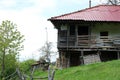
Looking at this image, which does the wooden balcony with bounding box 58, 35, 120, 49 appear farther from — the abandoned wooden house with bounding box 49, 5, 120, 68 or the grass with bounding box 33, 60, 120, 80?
the grass with bounding box 33, 60, 120, 80

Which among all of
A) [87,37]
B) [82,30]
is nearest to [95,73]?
[87,37]

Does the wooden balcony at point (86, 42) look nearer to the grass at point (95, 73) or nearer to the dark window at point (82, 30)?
the dark window at point (82, 30)

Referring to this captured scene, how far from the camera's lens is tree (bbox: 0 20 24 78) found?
38125 mm

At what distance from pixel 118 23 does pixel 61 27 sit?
5160mm

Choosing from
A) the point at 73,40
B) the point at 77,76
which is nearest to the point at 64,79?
the point at 77,76

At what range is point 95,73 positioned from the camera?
2870cm

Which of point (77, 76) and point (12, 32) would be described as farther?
point (12, 32)

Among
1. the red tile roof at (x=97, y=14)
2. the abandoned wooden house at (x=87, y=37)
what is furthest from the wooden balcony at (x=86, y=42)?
the red tile roof at (x=97, y=14)

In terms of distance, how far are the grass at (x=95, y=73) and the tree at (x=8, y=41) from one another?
7.50 m

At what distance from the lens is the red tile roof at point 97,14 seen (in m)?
38.3

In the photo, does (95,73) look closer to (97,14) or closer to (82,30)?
(82,30)

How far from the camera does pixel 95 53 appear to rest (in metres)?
38.4

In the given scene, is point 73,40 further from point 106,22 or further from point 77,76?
point 77,76

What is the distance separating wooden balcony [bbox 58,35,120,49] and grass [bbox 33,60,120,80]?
550 cm
